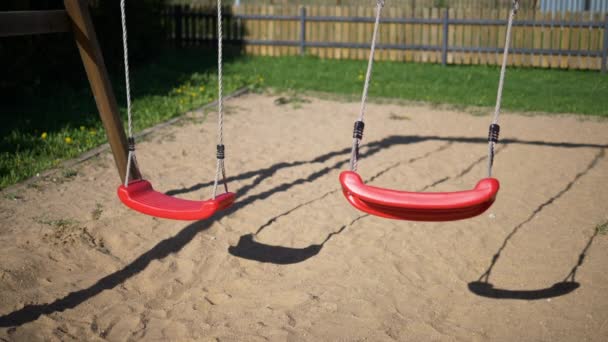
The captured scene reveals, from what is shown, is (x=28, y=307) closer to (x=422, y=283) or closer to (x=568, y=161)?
(x=422, y=283)

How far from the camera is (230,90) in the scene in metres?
11.0

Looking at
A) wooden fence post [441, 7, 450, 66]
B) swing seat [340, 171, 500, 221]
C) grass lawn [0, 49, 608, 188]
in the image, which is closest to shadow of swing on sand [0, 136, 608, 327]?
swing seat [340, 171, 500, 221]

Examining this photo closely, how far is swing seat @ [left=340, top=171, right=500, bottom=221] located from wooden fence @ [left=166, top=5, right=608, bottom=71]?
11.2 metres

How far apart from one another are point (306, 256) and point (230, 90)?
640cm

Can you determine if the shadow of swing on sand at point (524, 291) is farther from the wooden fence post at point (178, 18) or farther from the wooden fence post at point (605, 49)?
the wooden fence post at point (178, 18)

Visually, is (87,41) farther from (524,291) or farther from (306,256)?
(524,291)

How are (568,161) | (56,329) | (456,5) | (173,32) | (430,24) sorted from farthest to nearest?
(456,5)
(173,32)
(430,24)
(568,161)
(56,329)

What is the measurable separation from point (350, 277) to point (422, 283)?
1.59 feet

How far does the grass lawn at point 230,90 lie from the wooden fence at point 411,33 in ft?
1.69

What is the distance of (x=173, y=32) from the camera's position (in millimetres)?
16625

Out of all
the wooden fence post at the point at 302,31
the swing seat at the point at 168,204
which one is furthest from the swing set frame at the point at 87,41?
the wooden fence post at the point at 302,31

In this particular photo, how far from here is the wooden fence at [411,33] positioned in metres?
13.8

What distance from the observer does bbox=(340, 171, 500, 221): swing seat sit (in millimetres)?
3643

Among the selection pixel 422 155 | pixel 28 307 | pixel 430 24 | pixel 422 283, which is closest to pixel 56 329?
pixel 28 307
